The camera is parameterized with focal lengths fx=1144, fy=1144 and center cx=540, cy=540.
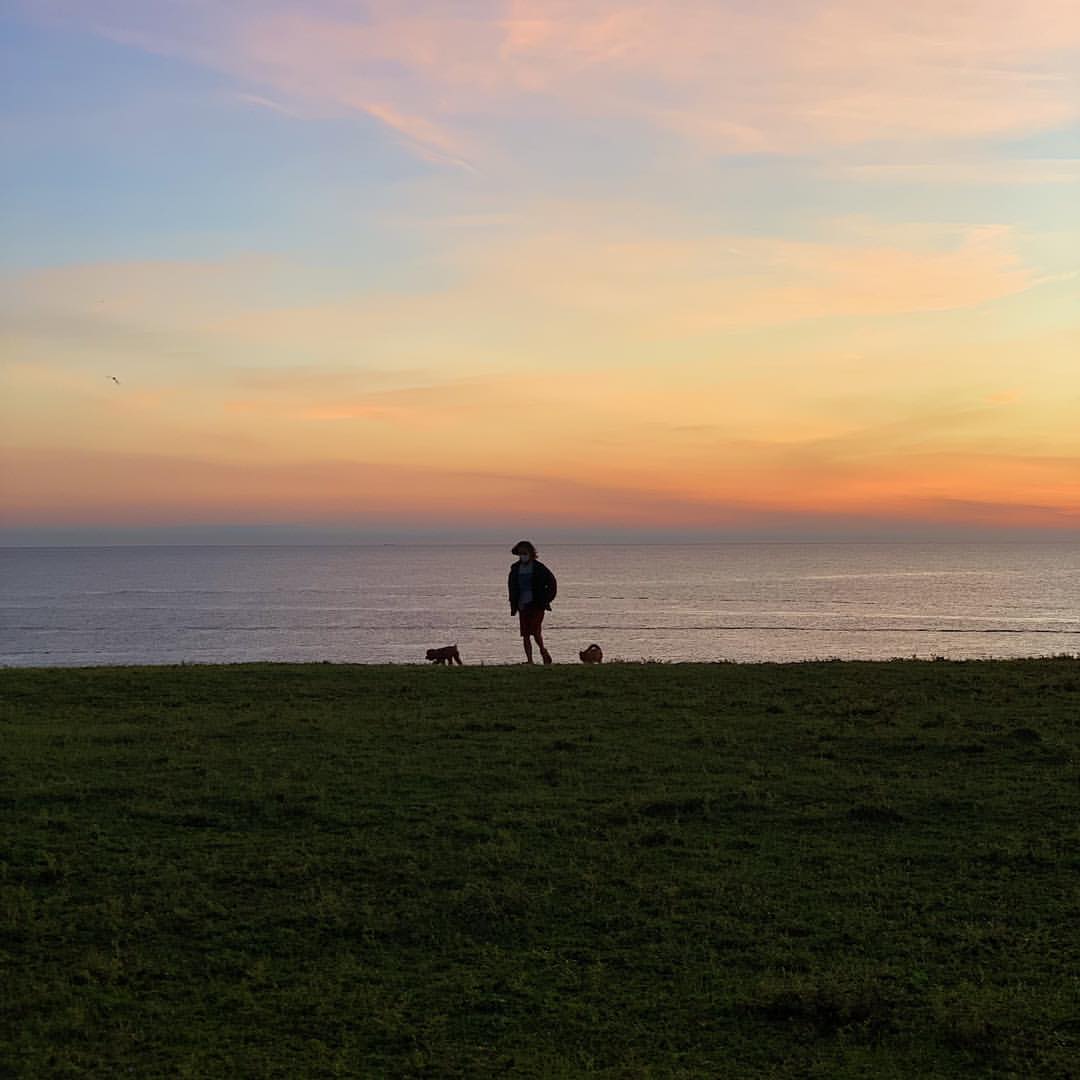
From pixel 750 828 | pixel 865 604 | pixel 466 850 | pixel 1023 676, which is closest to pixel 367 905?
pixel 466 850

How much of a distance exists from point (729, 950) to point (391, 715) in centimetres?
800

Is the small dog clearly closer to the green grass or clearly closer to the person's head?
the person's head

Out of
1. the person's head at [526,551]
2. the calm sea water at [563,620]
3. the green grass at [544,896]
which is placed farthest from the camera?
the calm sea water at [563,620]

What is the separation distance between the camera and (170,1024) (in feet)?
18.3

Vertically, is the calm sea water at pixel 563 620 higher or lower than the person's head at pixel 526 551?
lower

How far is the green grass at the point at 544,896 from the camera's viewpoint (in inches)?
212

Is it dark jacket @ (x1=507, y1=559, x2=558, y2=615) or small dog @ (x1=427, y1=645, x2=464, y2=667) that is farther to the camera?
small dog @ (x1=427, y1=645, x2=464, y2=667)

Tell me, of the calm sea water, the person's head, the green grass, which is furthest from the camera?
the calm sea water

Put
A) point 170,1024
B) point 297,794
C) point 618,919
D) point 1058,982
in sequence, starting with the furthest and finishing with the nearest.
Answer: point 297,794
point 618,919
point 1058,982
point 170,1024

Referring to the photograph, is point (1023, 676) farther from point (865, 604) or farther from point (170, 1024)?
point (865, 604)

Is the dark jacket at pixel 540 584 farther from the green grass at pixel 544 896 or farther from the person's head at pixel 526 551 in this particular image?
the green grass at pixel 544 896

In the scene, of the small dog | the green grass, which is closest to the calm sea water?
the small dog

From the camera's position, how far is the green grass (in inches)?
212

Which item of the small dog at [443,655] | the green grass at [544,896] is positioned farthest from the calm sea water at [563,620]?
the green grass at [544,896]
